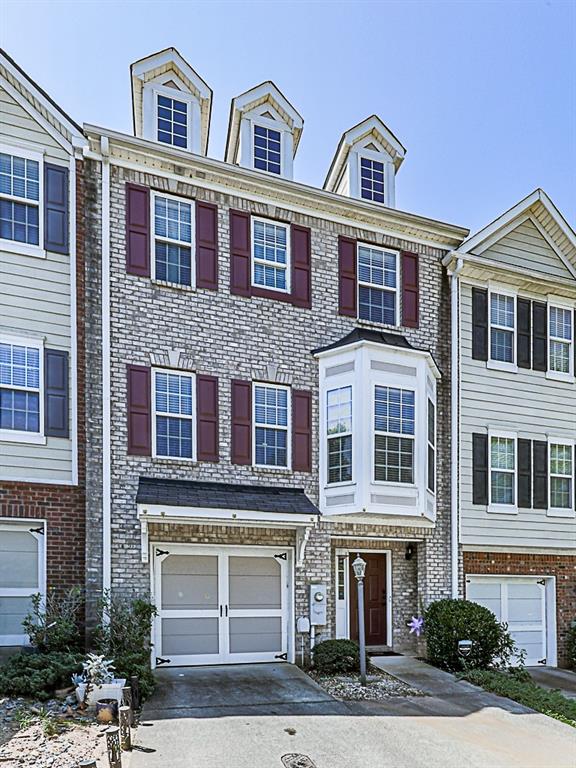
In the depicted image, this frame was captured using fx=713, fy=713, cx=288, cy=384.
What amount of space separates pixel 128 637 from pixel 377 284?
26.1 ft

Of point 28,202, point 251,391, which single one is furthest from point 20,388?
point 251,391

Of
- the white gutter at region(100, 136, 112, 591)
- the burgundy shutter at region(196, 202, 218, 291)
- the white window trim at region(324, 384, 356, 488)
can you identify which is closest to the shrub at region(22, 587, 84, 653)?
the white gutter at region(100, 136, 112, 591)

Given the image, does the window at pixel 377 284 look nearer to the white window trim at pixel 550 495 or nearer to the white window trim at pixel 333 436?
the white window trim at pixel 333 436

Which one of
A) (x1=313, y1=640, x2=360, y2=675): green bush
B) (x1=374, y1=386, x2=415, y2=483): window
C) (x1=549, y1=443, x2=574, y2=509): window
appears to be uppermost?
(x1=374, y1=386, x2=415, y2=483): window

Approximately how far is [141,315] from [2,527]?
400 centimetres

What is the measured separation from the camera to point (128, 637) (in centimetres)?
1037

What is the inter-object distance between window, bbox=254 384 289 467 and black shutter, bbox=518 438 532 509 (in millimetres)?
5429

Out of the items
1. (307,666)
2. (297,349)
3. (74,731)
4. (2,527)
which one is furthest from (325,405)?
(74,731)

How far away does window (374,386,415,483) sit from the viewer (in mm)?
12750

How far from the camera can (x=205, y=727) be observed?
870cm

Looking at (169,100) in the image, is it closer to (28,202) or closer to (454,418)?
(28,202)

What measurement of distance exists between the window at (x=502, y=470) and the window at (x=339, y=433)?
12.3ft

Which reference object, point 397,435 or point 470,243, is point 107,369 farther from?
point 470,243

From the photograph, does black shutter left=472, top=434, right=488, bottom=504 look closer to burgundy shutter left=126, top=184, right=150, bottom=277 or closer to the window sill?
burgundy shutter left=126, top=184, right=150, bottom=277
